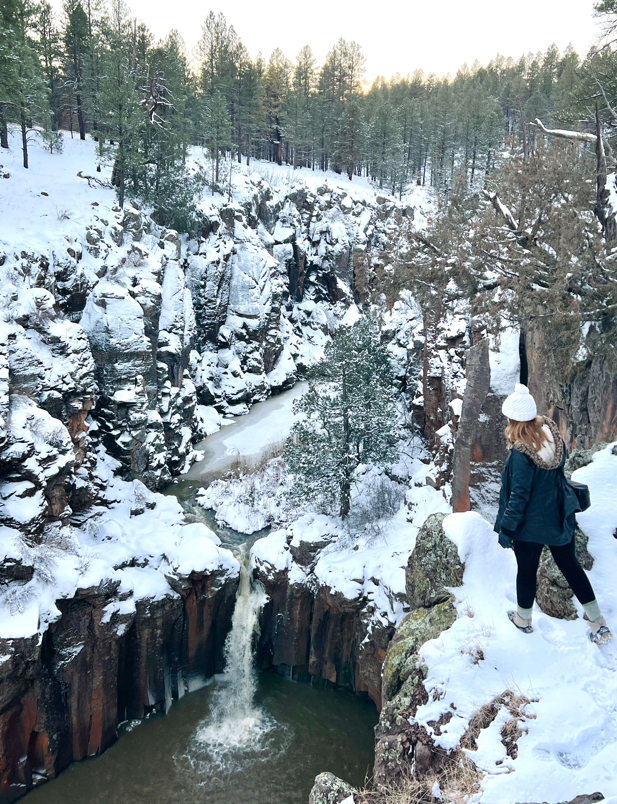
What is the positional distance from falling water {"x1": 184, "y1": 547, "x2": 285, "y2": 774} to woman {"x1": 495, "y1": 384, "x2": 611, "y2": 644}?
13.5 metres

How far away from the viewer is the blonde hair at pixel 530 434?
4.55 m

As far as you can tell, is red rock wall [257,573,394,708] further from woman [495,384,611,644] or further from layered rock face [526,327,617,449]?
woman [495,384,611,644]

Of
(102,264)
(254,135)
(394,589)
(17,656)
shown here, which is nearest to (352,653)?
(394,589)

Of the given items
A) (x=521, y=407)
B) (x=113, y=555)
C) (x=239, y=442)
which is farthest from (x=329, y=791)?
(x=239, y=442)

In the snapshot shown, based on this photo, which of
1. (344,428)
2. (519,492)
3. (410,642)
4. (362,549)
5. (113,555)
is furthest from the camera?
(344,428)

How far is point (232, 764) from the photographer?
1425 cm

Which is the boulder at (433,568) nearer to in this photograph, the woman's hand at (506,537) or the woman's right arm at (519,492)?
the woman's hand at (506,537)

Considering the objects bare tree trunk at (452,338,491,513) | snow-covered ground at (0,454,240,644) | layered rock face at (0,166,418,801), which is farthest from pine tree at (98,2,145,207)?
bare tree trunk at (452,338,491,513)

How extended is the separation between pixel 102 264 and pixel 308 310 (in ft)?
80.6

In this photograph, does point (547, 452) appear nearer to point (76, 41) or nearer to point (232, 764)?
point (232, 764)

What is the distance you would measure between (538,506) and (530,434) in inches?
24.8

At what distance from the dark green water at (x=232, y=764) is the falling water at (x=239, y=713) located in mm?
71

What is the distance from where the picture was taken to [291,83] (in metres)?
61.5

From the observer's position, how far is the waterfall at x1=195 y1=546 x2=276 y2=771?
48.1 feet
